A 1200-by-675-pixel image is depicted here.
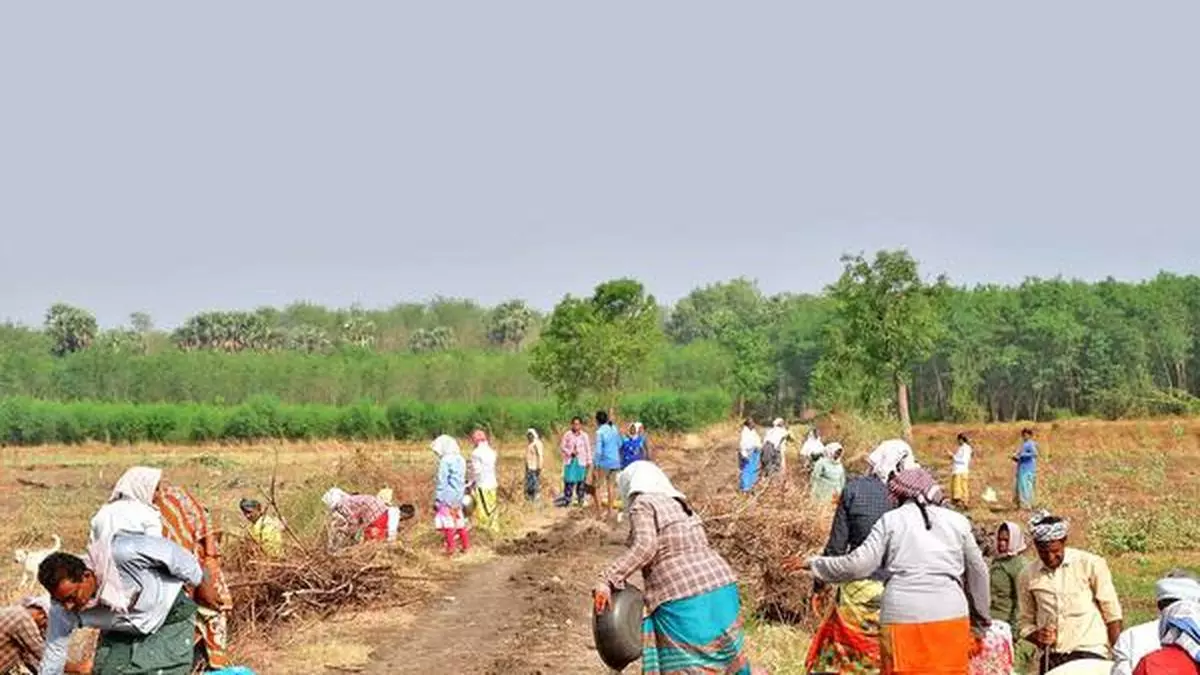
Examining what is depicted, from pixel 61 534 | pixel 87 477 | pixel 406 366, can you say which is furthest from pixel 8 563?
pixel 406 366

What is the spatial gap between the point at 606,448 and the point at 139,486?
585 inches

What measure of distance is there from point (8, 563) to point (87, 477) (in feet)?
74.4

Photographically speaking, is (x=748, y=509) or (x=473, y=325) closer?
(x=748, y=509)

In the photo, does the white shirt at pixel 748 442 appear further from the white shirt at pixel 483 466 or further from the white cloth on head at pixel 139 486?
the white cloth on head at pixel 139 486

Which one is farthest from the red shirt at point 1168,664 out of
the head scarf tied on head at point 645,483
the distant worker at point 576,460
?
the distant worker at point 576,460

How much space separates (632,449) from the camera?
21906mm

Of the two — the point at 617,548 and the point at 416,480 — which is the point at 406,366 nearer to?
the point at 416,480

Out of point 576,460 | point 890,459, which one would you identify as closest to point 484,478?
point 576,460

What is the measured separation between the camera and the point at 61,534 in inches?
934

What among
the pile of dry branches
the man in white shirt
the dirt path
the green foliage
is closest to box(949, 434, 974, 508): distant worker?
the dirt path

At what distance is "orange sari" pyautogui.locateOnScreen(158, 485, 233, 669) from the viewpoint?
713 cm

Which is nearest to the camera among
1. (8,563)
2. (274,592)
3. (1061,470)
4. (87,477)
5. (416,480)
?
(274,592)

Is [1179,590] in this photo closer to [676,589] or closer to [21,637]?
[676,589]

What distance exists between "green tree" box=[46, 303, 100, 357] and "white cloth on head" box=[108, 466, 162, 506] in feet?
336
